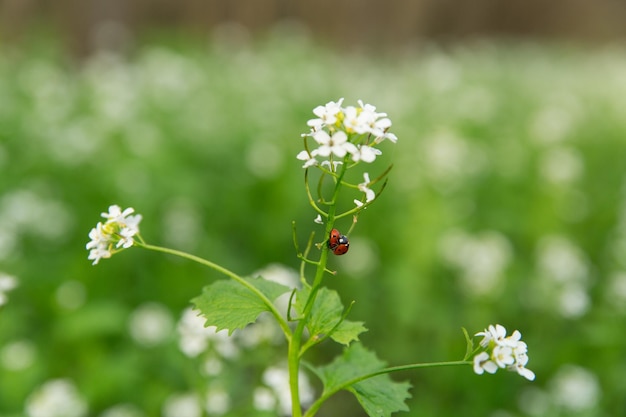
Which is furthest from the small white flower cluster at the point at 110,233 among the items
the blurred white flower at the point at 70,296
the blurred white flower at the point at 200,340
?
the blurred white flower at the point at 70,296

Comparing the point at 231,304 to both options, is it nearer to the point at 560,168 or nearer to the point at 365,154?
the point at 365,154

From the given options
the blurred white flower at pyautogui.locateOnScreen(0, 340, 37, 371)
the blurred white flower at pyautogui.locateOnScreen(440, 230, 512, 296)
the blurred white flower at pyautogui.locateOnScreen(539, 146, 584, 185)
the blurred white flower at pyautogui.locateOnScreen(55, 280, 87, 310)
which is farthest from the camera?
the blurred white flower at pyautogui.locateOnScreen(539, 146, 584, 185)

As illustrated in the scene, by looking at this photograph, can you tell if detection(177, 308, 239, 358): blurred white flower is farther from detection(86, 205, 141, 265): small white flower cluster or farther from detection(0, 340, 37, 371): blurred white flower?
detection(0, 340, 37, 371): blurred white flower

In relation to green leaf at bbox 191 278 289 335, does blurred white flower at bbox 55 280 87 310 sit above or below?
above

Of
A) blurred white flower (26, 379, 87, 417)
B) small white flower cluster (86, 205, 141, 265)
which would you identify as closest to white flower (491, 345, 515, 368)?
small white flower cluster (86, 205, 141, 265)

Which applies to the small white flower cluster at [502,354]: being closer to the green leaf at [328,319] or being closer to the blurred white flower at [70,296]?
the green leaf at [328,319]

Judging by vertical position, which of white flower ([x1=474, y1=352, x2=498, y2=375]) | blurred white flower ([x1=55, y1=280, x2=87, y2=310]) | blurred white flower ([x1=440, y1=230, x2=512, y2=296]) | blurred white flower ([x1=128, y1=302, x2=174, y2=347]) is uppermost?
blurred white flower ([x1=440, y1=230, x2=512, y2=296])

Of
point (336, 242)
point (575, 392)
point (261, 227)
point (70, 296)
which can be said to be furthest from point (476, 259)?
point (336, 242)
